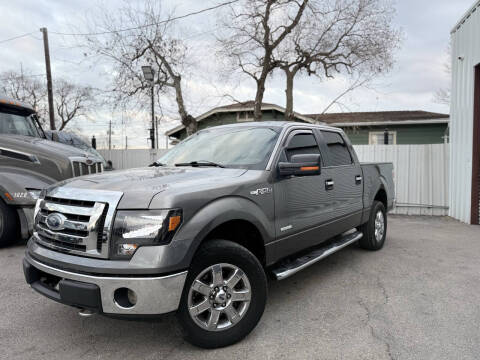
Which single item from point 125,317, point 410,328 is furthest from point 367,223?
point 125,317

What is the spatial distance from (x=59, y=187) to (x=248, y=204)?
156 centimetres

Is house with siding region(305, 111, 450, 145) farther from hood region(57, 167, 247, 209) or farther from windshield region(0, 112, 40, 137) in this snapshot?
hood region(57, 167, 247, 209)

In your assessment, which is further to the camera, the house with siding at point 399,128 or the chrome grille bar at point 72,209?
→ the house with siding at point 399,128

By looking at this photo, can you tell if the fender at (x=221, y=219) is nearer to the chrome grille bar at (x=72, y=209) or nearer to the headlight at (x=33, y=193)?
the chrome grille bar at (x=72, y=209)

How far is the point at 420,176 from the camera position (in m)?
9.90

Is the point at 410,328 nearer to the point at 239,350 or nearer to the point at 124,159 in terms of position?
the point at 239,350

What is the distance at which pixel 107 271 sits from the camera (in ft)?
7.53

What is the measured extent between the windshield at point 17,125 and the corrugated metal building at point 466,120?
383 inches

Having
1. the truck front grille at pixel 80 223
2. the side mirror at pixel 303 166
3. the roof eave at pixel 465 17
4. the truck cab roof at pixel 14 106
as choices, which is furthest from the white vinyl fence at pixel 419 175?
the truck front grille at pixel 80 223

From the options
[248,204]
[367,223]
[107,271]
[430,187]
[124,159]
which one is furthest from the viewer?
[124,159]

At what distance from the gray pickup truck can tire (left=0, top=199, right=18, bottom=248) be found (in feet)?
10.4

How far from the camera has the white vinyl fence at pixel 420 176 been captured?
9680mm

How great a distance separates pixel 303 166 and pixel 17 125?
241 inches

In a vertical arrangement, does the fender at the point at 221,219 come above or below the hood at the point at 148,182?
below
